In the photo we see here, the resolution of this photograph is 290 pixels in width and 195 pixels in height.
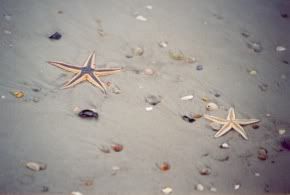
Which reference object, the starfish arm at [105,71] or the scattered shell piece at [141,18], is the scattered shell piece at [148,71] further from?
the scattered shell piece at [141,18]

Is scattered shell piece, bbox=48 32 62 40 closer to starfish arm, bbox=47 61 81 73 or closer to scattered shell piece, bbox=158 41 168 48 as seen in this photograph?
starfish arm, bbox=47 61 81 73

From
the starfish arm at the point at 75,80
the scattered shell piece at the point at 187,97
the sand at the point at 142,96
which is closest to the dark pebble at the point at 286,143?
the sand at the point at 142,96

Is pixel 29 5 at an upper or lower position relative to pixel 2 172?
upper

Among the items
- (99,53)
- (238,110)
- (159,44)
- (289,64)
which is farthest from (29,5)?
(289,64)

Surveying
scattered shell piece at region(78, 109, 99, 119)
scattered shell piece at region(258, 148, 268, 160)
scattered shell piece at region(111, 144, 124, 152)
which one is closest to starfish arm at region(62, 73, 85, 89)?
scattered shell piece at region(78, 109, 99, 119)

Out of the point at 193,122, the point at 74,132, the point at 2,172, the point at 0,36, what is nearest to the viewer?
the point at 2,172

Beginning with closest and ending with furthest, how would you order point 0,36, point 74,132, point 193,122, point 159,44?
point 74,132, point 193,122, point 0,36, point 159,44

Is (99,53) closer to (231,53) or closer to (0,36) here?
(0,36)
